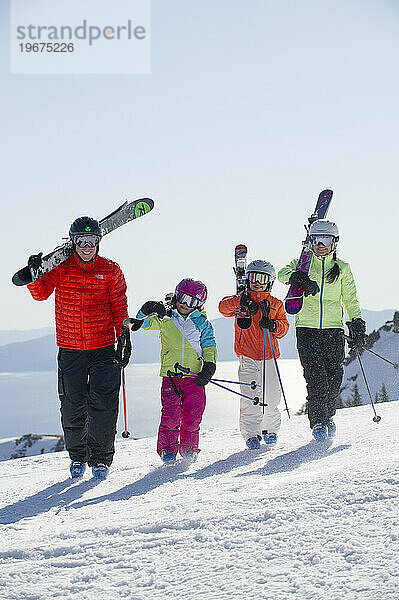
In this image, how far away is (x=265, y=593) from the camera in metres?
2.16

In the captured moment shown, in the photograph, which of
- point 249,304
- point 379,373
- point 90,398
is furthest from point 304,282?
point 379,373

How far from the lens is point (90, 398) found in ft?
16.4

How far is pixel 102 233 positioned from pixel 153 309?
806mm

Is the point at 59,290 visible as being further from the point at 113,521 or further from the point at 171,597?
the point at 171,597

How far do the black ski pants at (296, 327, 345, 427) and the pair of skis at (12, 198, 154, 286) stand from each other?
2.03 metres

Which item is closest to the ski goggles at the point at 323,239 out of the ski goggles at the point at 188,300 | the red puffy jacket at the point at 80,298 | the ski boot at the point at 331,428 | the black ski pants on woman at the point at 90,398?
the ski goggles at the point at 188,300

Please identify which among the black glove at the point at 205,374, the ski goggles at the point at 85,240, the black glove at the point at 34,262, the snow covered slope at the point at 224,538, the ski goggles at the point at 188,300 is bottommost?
the snow covered slope at the point at 224,538

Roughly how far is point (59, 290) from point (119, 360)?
0.80 meters

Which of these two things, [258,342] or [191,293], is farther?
[258,342]

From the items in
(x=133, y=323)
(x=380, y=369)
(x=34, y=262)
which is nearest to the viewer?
(x=34, y=262)

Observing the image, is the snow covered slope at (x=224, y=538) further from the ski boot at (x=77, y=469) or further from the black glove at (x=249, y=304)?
the black glove at (x=249, y=304)

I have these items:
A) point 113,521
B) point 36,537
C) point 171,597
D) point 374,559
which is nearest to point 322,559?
point 374,559

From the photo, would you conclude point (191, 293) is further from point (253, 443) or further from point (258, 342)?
point (253, 443)

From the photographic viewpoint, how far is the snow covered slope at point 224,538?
223 cm
